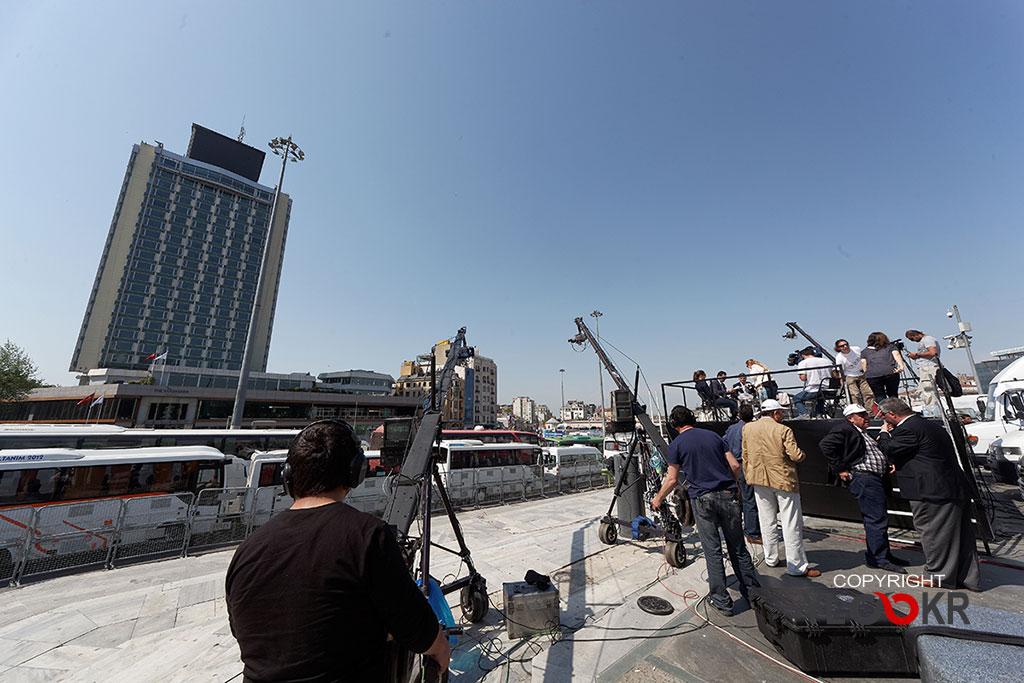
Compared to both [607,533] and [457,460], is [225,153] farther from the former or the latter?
[607,533]

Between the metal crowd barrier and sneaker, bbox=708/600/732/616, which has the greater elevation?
sneaker, bbox=708/600/732/616

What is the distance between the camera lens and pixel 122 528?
8461 mm

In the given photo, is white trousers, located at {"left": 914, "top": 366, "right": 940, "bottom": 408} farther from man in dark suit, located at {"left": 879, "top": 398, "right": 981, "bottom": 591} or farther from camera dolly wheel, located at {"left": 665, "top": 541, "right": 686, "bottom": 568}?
camera dolly wheel, located at {"left": 665, "top": 541, "right": 686, "bottom": 568}

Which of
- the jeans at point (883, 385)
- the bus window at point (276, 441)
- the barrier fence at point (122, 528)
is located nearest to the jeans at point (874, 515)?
the jeans at point (883, 385)

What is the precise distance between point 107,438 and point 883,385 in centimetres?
2386

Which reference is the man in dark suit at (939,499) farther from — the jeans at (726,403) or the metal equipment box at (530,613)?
the jeans at (726,403)

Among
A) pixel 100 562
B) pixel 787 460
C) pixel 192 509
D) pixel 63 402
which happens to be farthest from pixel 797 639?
pixel 63 402

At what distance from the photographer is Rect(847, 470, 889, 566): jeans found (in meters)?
5.26

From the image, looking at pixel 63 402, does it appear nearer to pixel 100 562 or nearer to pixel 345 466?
pixel 100 562

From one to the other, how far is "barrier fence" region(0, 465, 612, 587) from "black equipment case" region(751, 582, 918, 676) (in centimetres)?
904

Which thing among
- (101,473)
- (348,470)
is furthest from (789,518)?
(101,473)

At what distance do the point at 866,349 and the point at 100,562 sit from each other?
1805cm

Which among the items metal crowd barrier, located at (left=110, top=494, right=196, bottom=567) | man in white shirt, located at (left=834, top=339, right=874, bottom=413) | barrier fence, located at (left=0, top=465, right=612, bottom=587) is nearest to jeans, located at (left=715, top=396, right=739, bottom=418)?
man in white shirt, located at (left=834, top=339, right=874, bottom=413)

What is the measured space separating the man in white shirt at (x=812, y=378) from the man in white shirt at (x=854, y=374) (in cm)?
47
